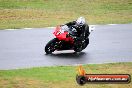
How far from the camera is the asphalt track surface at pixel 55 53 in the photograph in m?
18.8

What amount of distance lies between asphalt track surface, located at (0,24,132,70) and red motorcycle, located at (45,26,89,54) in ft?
0.99

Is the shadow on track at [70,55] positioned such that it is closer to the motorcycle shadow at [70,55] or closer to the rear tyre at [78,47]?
the motorcycle shadow at [70,55]

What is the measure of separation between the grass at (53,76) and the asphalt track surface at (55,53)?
3.21ft

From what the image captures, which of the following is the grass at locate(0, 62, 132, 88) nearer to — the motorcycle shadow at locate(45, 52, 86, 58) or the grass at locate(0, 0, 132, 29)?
the motorcycle shadow at locate(45, 52, 86, 58)

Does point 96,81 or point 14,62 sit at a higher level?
point 96,81

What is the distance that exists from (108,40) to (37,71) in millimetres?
6597

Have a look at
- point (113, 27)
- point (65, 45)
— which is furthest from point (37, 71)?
point (113, 27)

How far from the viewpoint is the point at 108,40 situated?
22.7 meters

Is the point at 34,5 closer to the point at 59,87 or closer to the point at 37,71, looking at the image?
the point at 37,71

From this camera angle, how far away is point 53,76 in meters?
16.2

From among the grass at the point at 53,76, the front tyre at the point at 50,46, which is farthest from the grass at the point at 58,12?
the grass at the point at 53,76

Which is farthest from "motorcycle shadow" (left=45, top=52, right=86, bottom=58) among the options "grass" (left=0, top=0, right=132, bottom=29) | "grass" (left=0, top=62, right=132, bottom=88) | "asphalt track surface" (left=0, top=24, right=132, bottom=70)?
"grass" (left=0, top=0, right=132, bottom=29)

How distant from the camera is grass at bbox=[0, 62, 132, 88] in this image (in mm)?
15078

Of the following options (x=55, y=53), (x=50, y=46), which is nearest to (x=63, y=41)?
(x=50, y=46)
